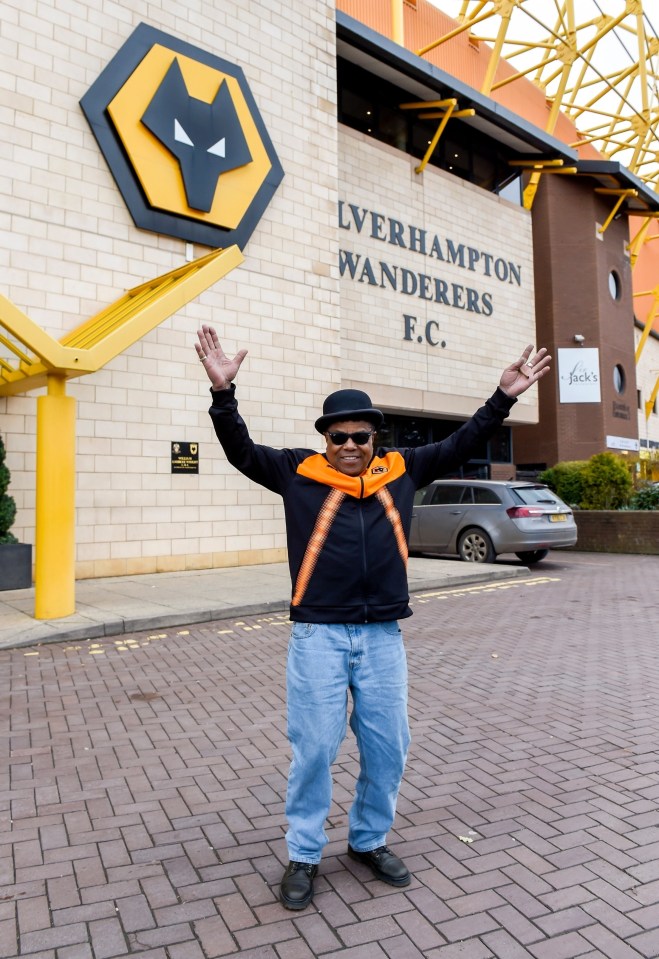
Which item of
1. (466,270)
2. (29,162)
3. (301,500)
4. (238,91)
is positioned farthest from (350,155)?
(301,500)

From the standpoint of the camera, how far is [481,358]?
22.5 meters

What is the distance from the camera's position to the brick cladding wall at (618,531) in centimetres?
1694

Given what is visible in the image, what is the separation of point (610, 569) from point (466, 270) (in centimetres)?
1158

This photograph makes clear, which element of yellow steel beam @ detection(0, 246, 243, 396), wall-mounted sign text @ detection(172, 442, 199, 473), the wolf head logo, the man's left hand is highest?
the wolf head logo

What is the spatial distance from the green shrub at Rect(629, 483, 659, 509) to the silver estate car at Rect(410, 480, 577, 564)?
17.8 ft

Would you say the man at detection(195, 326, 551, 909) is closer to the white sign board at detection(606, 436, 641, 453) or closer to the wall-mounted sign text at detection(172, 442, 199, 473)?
the wall-mounted sign text at detection(172, 442, 199, 473)

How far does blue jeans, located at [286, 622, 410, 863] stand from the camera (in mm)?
2693

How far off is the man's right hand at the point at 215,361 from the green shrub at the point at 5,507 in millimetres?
7373

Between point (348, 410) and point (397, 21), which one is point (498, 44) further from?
point (348, 410)

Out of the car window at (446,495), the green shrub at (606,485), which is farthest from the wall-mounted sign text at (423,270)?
the car window at (446,495)

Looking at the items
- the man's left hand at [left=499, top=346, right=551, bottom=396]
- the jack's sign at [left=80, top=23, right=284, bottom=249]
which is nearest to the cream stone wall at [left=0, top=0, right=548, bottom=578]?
the jack's sign at [left=80, top=23, right=284, bottom=249]

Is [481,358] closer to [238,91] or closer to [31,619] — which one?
[238,91]

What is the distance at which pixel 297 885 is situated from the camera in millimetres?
2627

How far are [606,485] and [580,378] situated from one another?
10884 mm
